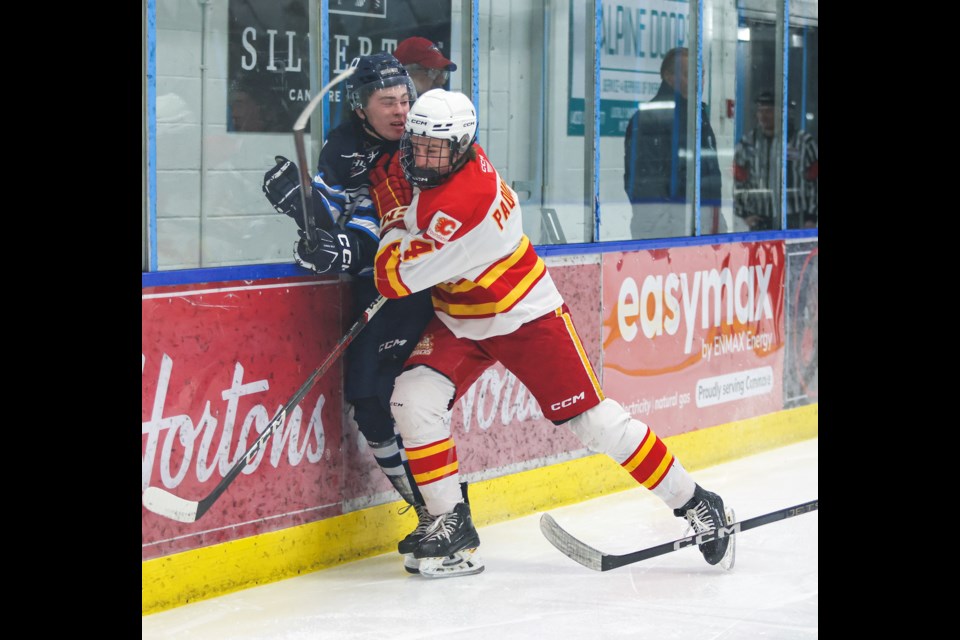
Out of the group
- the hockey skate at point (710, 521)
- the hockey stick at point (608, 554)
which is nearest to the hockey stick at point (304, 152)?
the hockey stick at point (608, 554)

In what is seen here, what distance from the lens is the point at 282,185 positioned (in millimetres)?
3762

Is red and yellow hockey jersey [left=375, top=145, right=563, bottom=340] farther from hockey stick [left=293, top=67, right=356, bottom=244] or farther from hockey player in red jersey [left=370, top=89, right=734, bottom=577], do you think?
hockey stick [left=293, top=67, right=356, bottom=244]

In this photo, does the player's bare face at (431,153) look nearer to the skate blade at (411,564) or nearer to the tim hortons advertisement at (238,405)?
the tim hortons advertisement at (238,405)

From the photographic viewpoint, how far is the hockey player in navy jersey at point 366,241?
3871 millimetres

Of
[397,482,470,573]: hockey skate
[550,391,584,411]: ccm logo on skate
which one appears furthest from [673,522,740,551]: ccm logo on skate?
[397,482,470,573]: hockey skate

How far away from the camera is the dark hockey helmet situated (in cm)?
394

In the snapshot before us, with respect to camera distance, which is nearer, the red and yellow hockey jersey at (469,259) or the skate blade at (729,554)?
the red and yellow hockey jersey at (469,259)

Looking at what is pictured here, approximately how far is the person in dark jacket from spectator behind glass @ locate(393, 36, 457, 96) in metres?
1.32

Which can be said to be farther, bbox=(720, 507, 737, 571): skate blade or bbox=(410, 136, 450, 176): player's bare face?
bbox=(720, 507, 737, 571): skate blade

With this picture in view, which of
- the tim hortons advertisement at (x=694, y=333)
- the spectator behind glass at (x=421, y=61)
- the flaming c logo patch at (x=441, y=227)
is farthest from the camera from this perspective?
the tim hortons advertisement at (x=694, y=333)
